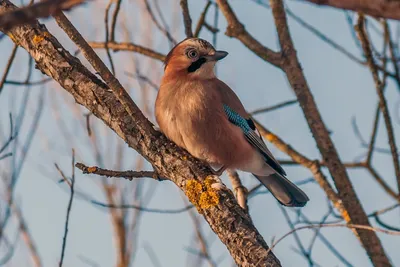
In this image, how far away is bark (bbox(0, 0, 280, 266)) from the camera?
143 inches

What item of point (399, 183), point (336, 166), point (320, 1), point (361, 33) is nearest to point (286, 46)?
point (361, 33)

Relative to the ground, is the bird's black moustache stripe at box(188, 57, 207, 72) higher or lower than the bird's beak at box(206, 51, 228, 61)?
lower

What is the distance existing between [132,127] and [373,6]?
111 inches

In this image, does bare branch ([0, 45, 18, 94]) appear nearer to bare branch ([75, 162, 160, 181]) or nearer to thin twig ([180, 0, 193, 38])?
bare branch ([75, 162, 160, 181])

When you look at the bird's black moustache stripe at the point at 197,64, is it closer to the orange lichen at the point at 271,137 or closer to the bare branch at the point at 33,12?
the orange lichen at the point at 271,137

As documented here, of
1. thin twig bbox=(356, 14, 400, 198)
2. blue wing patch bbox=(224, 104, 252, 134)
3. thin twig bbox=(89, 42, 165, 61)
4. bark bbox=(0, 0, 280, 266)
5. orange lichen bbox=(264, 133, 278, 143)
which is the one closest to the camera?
bark bbox=(0, 0, 280, 266)

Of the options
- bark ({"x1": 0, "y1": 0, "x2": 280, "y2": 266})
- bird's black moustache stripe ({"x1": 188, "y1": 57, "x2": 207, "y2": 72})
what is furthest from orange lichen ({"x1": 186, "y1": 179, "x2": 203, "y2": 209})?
bird's black moustache stripe ({"x1": 188, "y1": 57, "x2": 207, "y2": 72})

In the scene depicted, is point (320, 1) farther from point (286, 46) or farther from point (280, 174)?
point (280, 174)

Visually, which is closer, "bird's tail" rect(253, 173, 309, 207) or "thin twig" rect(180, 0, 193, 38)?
"thin twig" rect(180, 0, 193, 38)

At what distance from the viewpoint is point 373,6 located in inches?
54.3

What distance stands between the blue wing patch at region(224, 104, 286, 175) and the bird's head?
16.6 inches

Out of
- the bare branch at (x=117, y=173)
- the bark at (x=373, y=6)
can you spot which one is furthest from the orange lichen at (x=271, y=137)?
the bark at (x=373, y=6)

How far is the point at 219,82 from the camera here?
5602mm

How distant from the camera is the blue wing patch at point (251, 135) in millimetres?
5420
